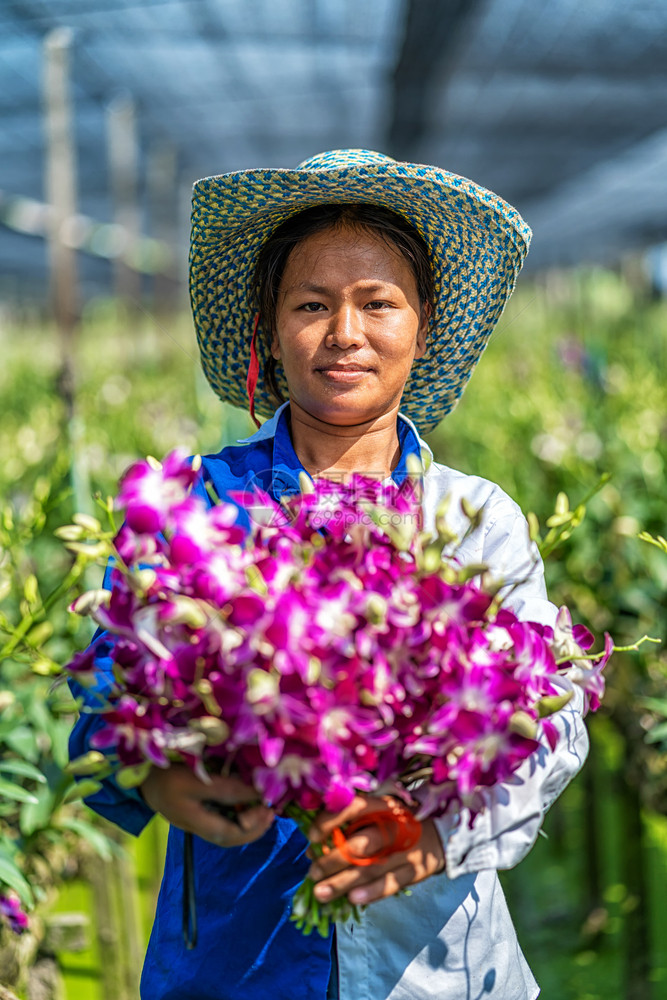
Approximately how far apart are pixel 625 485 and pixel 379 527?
6.80ft

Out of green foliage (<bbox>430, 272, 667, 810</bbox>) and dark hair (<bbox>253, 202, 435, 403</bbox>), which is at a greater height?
dark hair (<bbox>253, 202, 435, 403</bbox>)

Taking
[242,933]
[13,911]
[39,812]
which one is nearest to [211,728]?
[242,933]

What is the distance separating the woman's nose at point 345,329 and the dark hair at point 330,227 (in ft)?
0.33

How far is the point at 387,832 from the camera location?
791 millimetres

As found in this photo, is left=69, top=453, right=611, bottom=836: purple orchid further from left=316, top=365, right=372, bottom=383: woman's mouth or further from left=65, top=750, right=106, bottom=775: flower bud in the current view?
left=316, top=365, right=372, bottom=383: woman's mouth

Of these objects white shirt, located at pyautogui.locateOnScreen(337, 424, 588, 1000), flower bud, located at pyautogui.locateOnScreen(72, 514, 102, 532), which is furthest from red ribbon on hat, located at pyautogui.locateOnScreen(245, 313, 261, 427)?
flower bud, located at pyautogui.locateOnScreen(72, 514, 102, 532)

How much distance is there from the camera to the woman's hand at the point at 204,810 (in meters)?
0.78

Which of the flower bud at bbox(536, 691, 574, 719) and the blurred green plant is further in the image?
the blurred green plant

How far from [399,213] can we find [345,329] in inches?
6.7

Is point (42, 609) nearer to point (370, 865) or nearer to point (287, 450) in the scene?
point (287, 450)

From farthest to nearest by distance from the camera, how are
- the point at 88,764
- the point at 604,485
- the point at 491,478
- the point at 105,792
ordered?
the point at 491,478, the point at 604,485, the point at 105,792, the point at 88,764

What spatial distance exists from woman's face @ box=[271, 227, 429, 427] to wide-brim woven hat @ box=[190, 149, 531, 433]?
59mm

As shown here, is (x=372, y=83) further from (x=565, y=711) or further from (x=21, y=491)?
(x=565, y=711)

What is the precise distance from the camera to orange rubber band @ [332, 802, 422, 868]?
2.57ft
